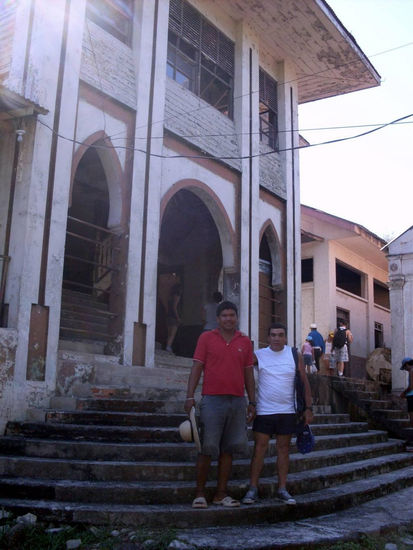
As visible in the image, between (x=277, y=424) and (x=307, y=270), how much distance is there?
13.6 m

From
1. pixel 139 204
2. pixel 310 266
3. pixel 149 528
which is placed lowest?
pixel 149 528

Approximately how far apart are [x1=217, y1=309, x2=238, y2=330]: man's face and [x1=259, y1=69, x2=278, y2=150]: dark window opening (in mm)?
8519

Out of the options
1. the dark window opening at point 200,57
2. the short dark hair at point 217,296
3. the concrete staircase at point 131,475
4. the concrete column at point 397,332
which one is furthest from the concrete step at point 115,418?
the concrete column at point 397,332

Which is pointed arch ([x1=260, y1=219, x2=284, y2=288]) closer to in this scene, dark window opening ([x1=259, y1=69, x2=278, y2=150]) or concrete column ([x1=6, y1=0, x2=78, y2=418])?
dark window opening ([x1=259, y1=69, x2=278, y2=150])

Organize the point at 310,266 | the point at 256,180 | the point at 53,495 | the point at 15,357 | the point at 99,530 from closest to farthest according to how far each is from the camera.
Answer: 1. the point at 99,530
2. the point at 53,495
3. the point at 15,357
4. the point at 256,180
5. the point at 310,266

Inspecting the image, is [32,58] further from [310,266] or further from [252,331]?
[310,266]

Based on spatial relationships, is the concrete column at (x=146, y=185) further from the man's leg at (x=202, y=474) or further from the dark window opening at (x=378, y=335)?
the dark window opening at (x=378, y=335)

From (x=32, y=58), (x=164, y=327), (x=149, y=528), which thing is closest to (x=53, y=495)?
(x=149, y=528)

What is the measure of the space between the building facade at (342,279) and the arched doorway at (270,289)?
4.92 m

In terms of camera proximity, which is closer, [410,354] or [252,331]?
[252,331]

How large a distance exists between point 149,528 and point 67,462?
1060 millimetres

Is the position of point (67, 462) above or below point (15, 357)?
below

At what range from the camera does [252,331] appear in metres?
11.0

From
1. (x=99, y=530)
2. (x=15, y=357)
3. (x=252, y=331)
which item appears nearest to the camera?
(x=99, y=530)
